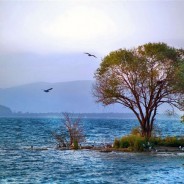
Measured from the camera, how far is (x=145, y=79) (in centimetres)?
5684

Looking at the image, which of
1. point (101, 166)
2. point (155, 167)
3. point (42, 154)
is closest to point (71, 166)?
point (101, 166)

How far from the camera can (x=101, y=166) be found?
39.8 metres

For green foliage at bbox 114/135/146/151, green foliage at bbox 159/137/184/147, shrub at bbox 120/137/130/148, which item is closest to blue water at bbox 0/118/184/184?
green foliage at bbox 114/135/146/151

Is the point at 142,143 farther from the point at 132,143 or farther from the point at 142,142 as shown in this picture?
the point at 132,143

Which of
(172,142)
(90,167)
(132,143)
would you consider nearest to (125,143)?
(132,143)

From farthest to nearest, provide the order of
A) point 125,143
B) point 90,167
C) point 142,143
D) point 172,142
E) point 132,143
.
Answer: point 172,142
point 125,143
point 132,143
point 142,143
point 90,167

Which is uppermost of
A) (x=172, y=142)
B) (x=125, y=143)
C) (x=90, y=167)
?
(x=172, y=142)

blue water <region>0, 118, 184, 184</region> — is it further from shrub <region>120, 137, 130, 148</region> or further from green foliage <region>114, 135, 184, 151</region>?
shrub <region>120, 137, 130, 148</region>

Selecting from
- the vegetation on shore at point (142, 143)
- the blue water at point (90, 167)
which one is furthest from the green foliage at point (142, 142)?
the blue water at point (90, 167)

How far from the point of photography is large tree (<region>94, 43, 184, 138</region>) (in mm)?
56781

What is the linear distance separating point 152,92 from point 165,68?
11.1ft

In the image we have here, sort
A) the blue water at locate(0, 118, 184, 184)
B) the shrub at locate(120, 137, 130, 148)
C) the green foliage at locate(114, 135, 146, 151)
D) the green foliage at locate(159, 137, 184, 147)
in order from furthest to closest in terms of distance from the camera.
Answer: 1. the green foliage at locate(159, 137, 184, 147)
2. the shrub at locate(120, 137, 130, 148)
3. the green foliage at locate(114, 135, 146, 151)
4. the blue water at locate(0, 118, 184, 184)

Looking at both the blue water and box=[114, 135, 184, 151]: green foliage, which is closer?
the blue water

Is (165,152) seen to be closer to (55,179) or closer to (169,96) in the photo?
(169,96)
